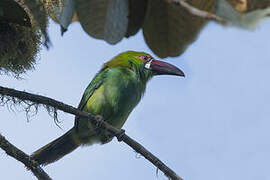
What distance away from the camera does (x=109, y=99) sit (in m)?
3.20

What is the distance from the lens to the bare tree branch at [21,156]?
2.09 meters

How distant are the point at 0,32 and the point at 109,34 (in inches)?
35.4

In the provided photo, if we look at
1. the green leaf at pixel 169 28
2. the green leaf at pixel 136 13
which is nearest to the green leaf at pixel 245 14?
the green leaf at pixel 169 28

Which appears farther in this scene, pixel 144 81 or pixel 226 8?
pixel 144 81

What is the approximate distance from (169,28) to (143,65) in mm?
1853

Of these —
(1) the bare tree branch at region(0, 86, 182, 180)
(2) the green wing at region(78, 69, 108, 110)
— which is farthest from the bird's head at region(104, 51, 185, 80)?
(1) the bare tree branch at region(0, 86, 182, 180)

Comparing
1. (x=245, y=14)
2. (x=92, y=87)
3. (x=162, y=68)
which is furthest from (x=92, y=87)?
(x=245, y=14)

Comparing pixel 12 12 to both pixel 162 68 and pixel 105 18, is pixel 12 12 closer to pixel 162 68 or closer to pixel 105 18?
pixel 105 18

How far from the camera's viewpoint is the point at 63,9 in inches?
62.4

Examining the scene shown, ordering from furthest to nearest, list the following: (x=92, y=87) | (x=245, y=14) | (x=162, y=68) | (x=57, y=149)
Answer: (x=162, y=68)
(x=92, y=87)
(x=57, y=149)
(x=245, y=14)

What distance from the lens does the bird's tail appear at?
116 inches

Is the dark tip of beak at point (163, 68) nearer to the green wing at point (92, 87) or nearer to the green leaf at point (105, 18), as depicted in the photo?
the green wing at point (92, 87)

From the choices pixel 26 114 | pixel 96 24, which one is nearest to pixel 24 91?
pixel 26 114

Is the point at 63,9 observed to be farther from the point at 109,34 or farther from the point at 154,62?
the point at 154,62
